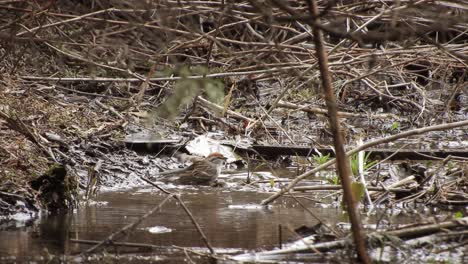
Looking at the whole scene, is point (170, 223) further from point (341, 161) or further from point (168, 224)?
point (341, 161)

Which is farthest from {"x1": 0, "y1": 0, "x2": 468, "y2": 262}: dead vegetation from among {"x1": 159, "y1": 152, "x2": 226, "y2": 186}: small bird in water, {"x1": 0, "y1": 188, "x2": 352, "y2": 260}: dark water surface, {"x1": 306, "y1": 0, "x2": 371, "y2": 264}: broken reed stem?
{"x1": 306, "y1": 0, "x2": 371, "y2": 264}: broken reed stem

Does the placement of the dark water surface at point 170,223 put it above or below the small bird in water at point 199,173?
below

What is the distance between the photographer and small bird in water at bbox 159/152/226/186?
731cm

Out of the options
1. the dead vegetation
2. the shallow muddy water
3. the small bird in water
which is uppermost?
the dead vegetation

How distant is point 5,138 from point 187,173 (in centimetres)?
168

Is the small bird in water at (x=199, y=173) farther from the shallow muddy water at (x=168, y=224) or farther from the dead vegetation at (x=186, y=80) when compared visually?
the dead vegetation at (x=186, y=80)

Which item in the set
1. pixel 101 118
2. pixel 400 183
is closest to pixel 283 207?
pixel 400 183

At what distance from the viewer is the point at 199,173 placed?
733 cm

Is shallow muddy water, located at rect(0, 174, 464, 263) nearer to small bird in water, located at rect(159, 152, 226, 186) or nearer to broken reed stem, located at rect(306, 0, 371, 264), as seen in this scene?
small bird in water, located at rect(159, 152, 226, 186)

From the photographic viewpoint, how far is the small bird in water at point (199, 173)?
7309mm

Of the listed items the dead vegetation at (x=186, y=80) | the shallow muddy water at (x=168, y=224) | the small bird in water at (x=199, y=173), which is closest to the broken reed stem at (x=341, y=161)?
the shallow muddy water at (x=168, y=224)

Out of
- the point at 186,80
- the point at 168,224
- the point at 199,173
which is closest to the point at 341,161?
the point at 186,80

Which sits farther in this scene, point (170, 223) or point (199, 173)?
point (199, 173)

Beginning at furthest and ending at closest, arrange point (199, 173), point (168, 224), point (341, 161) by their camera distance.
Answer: point (199, 173), point (168, 224), point (341, 161)
